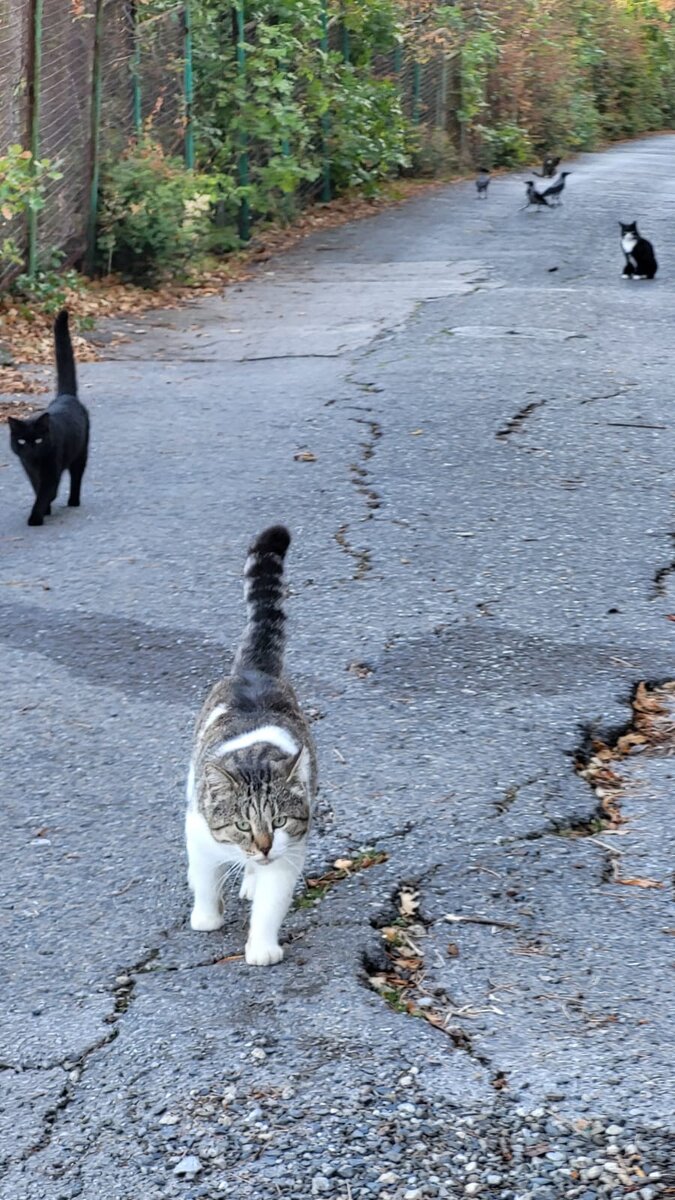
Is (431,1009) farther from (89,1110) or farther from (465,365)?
(465,365)

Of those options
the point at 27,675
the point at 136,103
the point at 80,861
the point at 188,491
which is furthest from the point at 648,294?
the point at 80,861

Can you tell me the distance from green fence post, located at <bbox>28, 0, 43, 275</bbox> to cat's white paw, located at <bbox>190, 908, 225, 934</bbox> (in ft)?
25.8

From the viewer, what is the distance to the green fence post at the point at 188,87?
13258 mm

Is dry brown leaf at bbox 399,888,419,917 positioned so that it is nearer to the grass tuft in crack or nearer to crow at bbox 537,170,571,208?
the grass tuft in crack

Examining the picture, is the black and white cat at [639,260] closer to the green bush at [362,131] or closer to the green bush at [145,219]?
the green bush at [145,219]

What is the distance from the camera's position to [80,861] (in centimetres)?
391

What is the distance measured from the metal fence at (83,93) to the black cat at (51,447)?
146 inches

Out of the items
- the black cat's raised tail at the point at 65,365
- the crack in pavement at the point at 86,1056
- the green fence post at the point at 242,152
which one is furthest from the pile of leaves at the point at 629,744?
the green fence post at the point at 242,152

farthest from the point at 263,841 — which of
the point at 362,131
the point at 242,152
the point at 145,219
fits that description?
the point at 362,131

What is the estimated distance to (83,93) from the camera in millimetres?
11930

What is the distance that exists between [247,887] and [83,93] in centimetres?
966

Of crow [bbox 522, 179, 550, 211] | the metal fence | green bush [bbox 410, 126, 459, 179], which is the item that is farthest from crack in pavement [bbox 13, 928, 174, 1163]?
green bush [bbox 410, 126, 459, 179]

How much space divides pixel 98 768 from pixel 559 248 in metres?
11.1

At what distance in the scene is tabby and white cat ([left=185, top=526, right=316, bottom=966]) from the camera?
337cm
